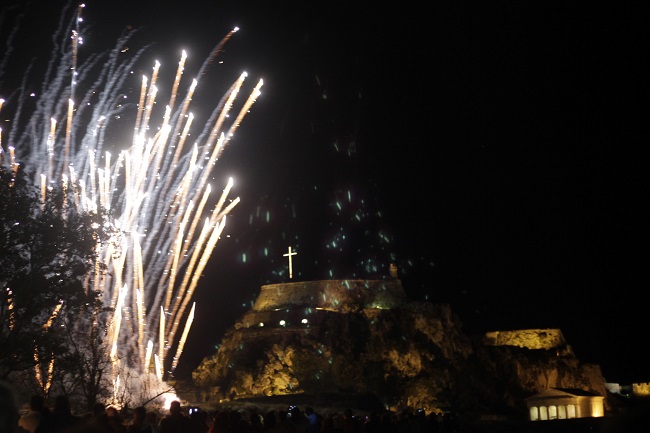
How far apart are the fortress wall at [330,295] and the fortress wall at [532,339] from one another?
14340 millimetres

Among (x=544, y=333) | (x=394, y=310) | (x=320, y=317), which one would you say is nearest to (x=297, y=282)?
(x=320, y=317)

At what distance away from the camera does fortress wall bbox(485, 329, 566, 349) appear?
221 ft

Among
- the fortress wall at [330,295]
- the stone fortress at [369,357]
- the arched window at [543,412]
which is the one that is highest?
the fortress wall at [330,295]

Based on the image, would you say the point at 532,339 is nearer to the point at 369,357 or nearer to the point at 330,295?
the point at 330,295

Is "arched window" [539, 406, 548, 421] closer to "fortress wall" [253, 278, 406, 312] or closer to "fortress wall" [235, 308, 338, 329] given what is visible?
"fortress wall" [253, 278, 406, 312]

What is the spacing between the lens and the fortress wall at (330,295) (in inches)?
2317

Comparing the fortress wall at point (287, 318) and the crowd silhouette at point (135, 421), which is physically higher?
the fortress wall at point (287, 318)

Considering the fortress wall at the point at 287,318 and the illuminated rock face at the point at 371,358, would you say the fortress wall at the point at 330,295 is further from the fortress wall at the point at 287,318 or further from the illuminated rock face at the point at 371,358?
the fortress wall at the point at 287,318

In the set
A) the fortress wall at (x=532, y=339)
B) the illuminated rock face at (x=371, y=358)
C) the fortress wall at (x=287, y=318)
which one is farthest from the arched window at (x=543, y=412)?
the fortress wall at (x=532, y=339)

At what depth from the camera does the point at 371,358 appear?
52.5m

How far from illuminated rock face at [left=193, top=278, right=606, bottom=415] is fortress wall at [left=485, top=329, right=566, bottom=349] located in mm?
3835

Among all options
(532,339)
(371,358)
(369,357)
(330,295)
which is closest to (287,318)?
(330,295)

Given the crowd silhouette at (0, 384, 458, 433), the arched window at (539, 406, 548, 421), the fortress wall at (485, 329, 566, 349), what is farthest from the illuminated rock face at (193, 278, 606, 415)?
the crowd silhouette at (0, 384, 458, 433)

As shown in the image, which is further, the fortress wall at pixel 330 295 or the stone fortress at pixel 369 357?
the fortress wall at pixel 330 295
